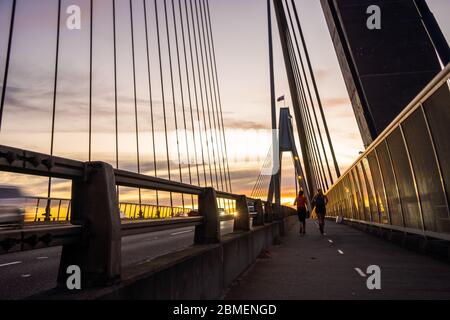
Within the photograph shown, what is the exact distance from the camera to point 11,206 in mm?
12055

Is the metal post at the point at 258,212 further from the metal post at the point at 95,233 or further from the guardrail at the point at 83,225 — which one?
the metal post at the point at 95,233

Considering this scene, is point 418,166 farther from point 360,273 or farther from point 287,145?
point 287,145

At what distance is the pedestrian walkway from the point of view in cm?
534

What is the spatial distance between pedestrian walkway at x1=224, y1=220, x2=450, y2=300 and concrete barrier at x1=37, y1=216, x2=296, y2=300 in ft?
1.08

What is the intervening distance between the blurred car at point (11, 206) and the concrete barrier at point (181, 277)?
7.92 meters

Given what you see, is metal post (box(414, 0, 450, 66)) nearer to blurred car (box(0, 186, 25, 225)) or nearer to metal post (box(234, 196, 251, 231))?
metal post (box(234, 196, 251, 231))

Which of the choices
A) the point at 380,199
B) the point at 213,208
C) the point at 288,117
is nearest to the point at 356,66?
the point at 380,199

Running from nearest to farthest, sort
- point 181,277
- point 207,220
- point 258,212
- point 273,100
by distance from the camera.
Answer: point 181,277
point 207,220
point 258,212
point 273,100

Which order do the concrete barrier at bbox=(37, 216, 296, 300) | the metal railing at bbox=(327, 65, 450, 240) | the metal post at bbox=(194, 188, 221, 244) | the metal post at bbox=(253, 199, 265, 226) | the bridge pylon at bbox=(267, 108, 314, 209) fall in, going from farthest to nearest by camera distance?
the bridge pylon at bbox=(267, 108, 314, 209)
the metal post at bbox=(253, 199, 265, 226)
the metal railing at bbox=(327, 65, 450, 240)
the metal post at bbox=(194, 188, 221, 244)
the concrete barrier at bbox=(37, 216, 296, 300)

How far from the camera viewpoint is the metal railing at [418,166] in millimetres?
7070

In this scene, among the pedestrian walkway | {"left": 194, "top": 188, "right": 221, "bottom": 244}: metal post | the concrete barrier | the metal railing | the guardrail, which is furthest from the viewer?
the metal railing

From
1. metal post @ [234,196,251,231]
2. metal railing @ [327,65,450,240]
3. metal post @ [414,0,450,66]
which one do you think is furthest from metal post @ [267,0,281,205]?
metal post @ [234,196,251,231]

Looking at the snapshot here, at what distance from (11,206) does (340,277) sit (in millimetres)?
9574

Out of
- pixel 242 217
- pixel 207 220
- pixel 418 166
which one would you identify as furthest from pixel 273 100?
pixel 207 220
